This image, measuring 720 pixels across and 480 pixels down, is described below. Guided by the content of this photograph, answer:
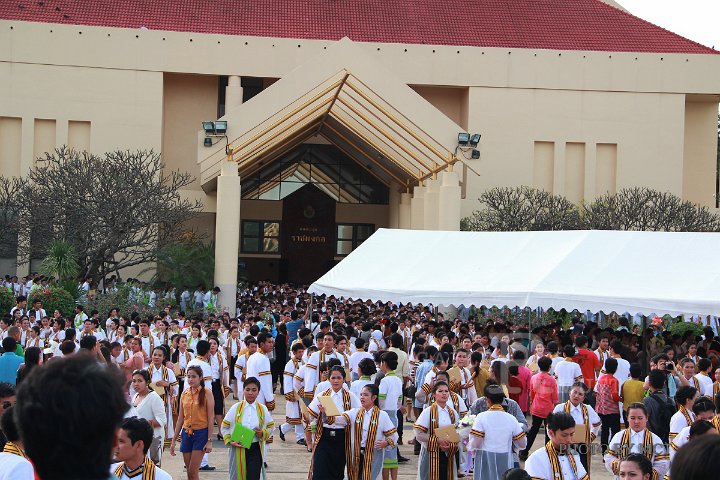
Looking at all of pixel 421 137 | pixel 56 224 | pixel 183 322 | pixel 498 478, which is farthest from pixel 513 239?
pixel 56 224

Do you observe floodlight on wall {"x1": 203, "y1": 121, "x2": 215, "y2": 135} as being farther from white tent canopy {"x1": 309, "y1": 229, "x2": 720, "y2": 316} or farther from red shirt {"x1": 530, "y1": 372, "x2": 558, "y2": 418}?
red shirt {"x1": 530, "y1": 372, "x2": 558, "y2": 418}

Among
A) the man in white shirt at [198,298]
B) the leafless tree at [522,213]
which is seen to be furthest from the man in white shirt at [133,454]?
the leafless tree at [522,213]

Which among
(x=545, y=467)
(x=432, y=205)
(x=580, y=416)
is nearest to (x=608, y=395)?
(x=580, y=416)

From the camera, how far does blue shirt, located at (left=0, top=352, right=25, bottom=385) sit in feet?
42.3

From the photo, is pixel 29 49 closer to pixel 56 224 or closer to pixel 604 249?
pixel 56 224

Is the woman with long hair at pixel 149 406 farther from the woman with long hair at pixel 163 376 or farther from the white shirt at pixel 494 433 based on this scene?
the white shirt at pixel 494 433

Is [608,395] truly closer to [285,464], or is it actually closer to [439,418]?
[439,418]

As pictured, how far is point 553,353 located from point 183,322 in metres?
10.0

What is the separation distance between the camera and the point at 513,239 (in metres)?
18.2

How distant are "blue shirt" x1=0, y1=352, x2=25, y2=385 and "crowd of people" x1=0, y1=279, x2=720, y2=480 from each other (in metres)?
0.02

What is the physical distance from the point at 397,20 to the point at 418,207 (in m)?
14.7

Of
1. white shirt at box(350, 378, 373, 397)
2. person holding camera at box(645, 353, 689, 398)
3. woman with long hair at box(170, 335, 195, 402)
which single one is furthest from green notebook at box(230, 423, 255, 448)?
person holding camera at box(645, 353, 689, 398)

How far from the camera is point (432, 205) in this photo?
113 ft

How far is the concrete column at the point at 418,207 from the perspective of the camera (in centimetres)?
3578
